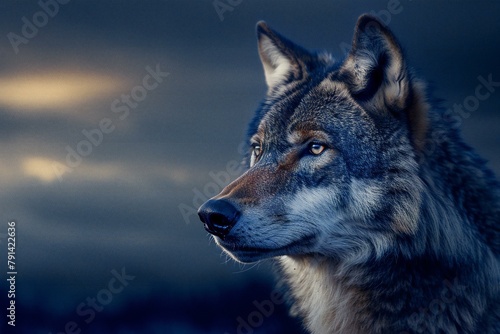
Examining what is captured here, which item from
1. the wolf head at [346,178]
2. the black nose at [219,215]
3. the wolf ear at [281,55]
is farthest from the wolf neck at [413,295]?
the wolf ear at [281,55]

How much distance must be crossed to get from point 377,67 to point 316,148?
668mm

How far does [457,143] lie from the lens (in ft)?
13.5

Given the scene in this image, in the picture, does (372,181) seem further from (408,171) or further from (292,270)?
(292,270)

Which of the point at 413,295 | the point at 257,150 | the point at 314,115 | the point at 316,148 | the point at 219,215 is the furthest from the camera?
the point at 257,150

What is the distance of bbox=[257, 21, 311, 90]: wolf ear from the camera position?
4904 mm

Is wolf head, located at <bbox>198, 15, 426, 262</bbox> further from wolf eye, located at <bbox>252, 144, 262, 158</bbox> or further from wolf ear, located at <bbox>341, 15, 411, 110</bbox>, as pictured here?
wolf eye, located at <bbox>252, 144, 262, 158</bbox>

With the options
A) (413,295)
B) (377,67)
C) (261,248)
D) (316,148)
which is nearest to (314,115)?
(316,148)

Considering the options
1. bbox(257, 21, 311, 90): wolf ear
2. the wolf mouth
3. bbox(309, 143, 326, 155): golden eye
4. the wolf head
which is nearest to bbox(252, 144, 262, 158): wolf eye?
the wolf head

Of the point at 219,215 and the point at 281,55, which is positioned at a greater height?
the point at 281,55

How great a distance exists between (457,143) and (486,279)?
908mm

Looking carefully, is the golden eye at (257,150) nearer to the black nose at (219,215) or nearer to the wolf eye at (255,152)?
the wolf eye at (255,152)

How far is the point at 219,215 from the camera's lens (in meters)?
3.61

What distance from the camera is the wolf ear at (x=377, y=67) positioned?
384 cm

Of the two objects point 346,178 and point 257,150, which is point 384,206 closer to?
point 346,178
